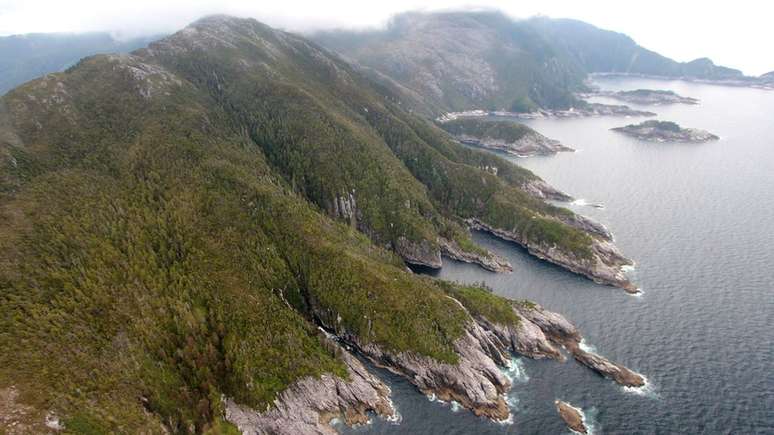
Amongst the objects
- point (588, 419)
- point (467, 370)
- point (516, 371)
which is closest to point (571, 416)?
point (588, 419)

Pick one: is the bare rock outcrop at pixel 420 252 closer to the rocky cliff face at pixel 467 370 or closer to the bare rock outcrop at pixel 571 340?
the bare rock outcrop at pixel 571 340

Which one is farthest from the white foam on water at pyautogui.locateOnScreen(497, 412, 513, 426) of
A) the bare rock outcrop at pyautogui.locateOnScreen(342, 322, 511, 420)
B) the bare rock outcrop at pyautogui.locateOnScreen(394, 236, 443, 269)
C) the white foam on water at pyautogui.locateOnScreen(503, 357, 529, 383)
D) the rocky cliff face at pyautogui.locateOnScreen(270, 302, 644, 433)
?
the bare rock outcrop at pyautogui.locateOnScreen(394, 236, 443, 269)

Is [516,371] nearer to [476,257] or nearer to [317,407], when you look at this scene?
[317,407]

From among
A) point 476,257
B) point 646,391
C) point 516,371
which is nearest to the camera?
point 646,391

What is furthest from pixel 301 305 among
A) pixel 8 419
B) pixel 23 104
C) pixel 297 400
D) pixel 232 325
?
pixel 23 104

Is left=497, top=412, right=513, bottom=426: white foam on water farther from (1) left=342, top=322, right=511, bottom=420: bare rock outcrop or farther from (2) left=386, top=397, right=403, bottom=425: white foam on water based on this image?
(2) left=386, top=397, right=403, bottom=425: white foam on water

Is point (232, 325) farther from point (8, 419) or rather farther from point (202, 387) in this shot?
point (8, 419)
